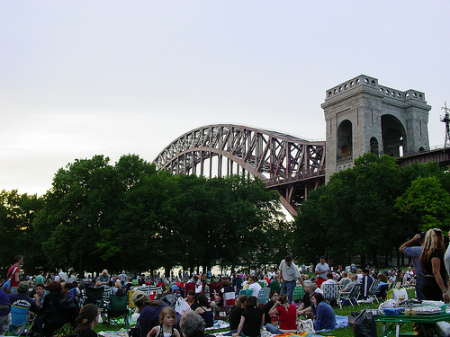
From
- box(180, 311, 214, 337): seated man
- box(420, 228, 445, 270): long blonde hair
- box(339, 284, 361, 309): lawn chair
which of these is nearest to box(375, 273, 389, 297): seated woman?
box(339, 284, 361, 309): lawn chair

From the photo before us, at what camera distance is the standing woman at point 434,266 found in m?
6.96

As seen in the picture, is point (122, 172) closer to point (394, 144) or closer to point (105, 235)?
point (105, 235)

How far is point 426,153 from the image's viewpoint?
134 feet

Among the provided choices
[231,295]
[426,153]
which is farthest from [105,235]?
[426,153]

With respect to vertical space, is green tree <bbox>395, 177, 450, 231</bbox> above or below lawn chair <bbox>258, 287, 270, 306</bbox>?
above

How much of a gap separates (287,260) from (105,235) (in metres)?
25.1

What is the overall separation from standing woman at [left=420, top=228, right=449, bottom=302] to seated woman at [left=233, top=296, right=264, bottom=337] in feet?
10.1

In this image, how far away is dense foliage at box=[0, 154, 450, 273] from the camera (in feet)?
112

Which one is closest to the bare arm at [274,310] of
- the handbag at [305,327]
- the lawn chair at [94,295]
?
the handbag at [305,327]

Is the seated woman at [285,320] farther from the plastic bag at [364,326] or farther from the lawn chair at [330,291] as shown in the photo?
the lawn chair at [330,291]

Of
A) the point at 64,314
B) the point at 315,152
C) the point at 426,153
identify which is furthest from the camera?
the point at 315,152

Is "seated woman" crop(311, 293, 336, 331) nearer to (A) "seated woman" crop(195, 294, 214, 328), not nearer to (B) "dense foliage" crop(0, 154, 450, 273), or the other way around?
(A) "seated woman" crop(195, 294, 214, 328)

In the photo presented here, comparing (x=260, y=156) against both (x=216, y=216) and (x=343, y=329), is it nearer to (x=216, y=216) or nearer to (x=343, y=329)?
(x=216, y=216)

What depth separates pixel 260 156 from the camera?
72500 mm
